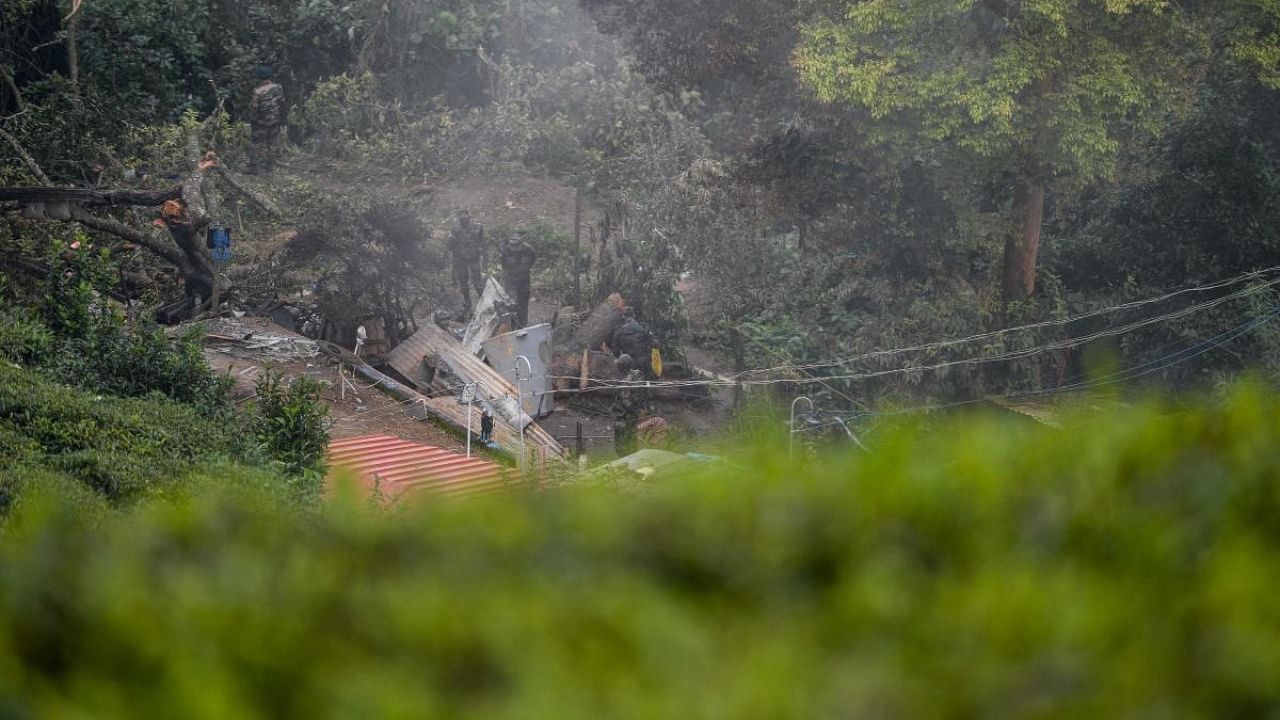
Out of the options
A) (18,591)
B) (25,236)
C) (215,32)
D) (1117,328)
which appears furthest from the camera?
(215,32)

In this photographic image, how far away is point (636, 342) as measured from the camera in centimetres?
1482

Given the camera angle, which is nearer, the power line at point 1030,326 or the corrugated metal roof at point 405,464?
the corrugated metal roof at point 405,464

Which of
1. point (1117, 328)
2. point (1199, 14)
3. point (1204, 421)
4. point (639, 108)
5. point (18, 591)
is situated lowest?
point (1117, 328)

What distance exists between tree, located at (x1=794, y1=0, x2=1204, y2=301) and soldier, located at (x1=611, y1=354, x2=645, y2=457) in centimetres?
400

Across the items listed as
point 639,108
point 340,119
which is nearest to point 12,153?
point 340,119

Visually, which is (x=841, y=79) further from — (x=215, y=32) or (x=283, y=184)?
(x=215, y=32)

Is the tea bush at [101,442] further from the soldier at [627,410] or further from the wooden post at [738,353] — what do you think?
the wooden post at [738,353]

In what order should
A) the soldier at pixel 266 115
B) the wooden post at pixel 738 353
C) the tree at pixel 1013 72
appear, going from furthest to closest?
the soldier at pixel 266 115 < the wooden post at pixel 738 353 < the tree at pixel 1013 72

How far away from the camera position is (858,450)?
1.64 meters

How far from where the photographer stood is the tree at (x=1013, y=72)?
12992mm

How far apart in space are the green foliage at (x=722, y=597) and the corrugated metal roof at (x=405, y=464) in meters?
7.41

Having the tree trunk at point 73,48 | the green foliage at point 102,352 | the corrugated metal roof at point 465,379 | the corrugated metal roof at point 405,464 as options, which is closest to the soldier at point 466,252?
the corrugated metal roof at point 465,379

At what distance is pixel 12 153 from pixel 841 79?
10.3 meters

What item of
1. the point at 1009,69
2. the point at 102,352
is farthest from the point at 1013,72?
the point at 102,352
